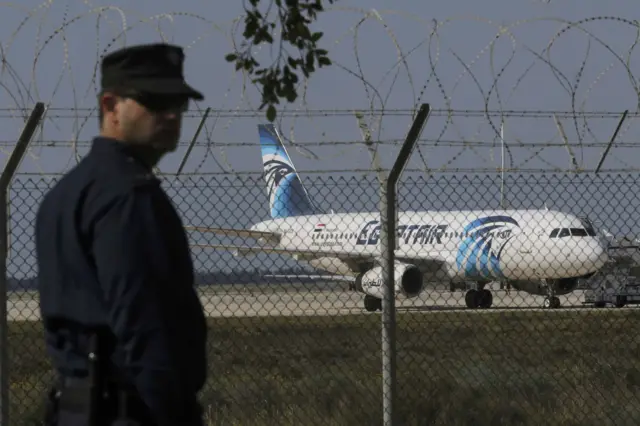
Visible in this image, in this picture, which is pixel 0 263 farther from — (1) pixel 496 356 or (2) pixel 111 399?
(1) pixel 496 356

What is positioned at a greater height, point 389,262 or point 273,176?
point 273,176

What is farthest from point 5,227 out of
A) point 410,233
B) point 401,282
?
point 410,233

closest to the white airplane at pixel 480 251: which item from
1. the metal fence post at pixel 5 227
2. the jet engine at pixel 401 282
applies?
the jet engine at pixel 401 282

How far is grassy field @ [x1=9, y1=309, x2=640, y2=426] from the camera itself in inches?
342

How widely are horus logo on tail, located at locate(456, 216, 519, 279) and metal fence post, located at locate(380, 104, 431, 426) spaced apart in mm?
25317

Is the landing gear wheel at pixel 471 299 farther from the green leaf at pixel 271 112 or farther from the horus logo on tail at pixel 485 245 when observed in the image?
the green leaf at pixel 271 112

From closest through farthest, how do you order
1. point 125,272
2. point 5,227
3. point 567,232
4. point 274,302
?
point 125,272 < point 5,227 < point 274,302 < point 567,232

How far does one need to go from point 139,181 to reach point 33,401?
656 centimetres

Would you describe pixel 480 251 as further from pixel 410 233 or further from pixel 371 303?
pixel 371 303

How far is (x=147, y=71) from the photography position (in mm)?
3020

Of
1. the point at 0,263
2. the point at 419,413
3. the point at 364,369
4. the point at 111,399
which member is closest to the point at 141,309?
the point at 111,399

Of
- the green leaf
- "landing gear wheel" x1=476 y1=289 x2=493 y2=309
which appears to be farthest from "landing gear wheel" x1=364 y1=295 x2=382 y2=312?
the green leaf

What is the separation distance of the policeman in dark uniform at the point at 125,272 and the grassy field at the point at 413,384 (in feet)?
17.9

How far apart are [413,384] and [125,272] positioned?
24.7 feet
